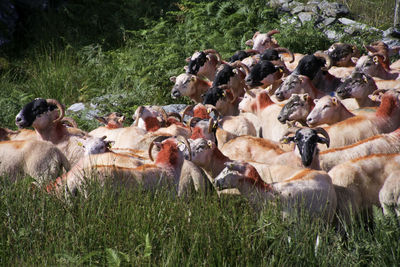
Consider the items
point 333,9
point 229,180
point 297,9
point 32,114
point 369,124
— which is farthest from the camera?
point 297,9

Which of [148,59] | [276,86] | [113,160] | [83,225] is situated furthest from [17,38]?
[83,225]

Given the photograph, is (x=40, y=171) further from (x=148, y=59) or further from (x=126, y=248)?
(x=148, y=59)

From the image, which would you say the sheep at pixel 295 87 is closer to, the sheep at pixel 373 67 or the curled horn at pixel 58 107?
the sheep at pixel 373 67

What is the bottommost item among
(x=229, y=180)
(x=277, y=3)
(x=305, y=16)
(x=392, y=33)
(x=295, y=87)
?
(x=392, y=33)

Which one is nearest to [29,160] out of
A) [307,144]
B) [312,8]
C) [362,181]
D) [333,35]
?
[307,144]

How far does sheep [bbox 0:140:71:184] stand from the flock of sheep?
0.01m

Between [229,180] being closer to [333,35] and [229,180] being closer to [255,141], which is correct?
[255,141]

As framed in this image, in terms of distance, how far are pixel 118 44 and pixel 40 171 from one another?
10.3m

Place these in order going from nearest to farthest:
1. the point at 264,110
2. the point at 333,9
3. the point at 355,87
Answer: the point at 355,87, the point at 264,110, the point at 333,9

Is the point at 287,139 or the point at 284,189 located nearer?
the point at 284,189

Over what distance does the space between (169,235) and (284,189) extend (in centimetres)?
136

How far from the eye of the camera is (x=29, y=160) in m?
7.21

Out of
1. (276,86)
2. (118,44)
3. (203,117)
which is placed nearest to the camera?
(203,117)

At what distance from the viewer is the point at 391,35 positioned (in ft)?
49.8
